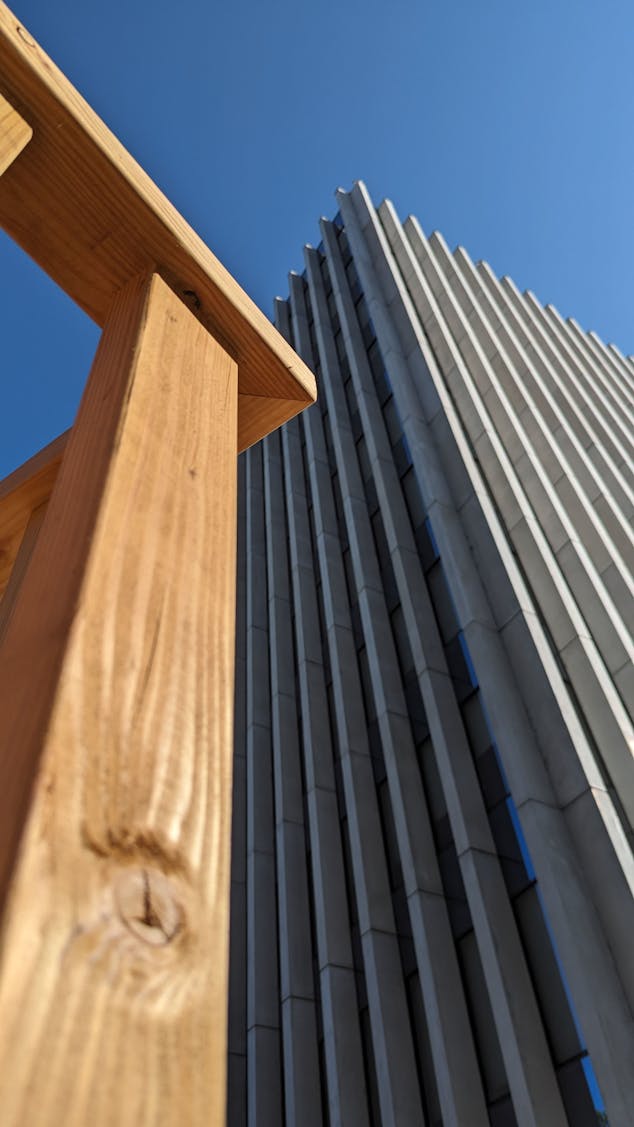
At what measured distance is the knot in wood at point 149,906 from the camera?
642mm

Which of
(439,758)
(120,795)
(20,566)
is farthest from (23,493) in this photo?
(439,758)

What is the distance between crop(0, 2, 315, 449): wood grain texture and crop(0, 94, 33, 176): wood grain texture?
0.04 meters

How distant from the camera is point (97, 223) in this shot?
5.11ft

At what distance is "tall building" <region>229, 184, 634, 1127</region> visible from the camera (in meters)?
8.93

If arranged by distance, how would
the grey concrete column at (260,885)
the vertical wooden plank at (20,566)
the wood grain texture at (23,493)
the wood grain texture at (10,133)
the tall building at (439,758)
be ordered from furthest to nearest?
1. the grey concrete column at (260,885)
2. the tall building at (439,758)
3. the wood grain texture at (23,493)
4. the vertical wooden plank at (20,566)
5. the wood grain texture at (10,133)

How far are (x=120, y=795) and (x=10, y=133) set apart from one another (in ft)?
3.68

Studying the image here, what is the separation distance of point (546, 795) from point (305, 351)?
1788 cm

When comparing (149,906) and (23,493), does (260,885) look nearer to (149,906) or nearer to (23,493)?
(23,493)

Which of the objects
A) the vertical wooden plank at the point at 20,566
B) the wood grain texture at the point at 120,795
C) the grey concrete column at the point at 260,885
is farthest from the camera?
the grey concrete column at the point at 260,885

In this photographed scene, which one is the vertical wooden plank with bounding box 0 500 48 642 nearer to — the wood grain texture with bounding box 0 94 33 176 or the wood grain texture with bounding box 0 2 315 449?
the wood grain texture with bounding box 0 2 315 449

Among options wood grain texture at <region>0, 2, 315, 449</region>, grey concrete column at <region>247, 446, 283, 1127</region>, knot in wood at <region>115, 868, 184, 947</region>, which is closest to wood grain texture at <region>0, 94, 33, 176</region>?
wood grain texture at <region>0, 2, 315, 449</region>

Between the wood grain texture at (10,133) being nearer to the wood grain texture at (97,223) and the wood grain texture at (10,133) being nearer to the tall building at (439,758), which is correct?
the wood grain texture at (97,223)

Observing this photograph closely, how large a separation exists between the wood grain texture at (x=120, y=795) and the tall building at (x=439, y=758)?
8.41 metres

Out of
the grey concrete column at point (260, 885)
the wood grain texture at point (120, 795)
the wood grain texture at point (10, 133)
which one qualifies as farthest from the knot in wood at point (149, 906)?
the grey concrete column at point (260, 885)
